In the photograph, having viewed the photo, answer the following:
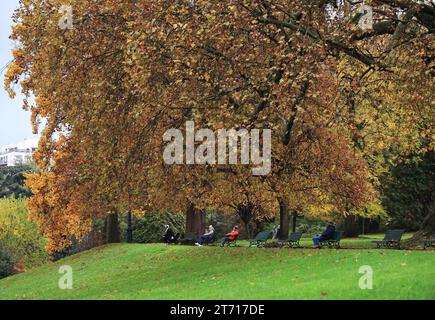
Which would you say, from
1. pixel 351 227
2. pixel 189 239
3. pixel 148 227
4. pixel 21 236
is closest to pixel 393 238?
pixel 189 239

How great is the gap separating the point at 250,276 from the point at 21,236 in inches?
1988

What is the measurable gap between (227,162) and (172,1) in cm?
569

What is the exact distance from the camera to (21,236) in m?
65.6

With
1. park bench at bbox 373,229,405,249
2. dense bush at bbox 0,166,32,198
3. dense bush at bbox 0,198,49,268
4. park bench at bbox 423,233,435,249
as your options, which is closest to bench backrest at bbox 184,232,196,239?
park bench at bbox 373,229,405,249

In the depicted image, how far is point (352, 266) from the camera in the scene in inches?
707

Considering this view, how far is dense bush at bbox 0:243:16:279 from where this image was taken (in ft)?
166

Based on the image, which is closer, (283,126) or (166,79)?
(166,79)

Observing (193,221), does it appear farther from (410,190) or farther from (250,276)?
(250,276)

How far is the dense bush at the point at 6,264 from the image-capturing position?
50.7 m

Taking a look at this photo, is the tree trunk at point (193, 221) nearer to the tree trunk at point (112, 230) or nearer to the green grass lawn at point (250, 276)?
the green grass lawn at point (250, 276)

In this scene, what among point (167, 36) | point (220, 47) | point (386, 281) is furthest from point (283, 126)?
point (386, 281)

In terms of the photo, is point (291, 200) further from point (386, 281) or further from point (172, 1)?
point (386, 281)

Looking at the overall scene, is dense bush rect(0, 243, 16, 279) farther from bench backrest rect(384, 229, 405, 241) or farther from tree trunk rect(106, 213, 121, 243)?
bench backrest rect(384, 229, 405, 241)
